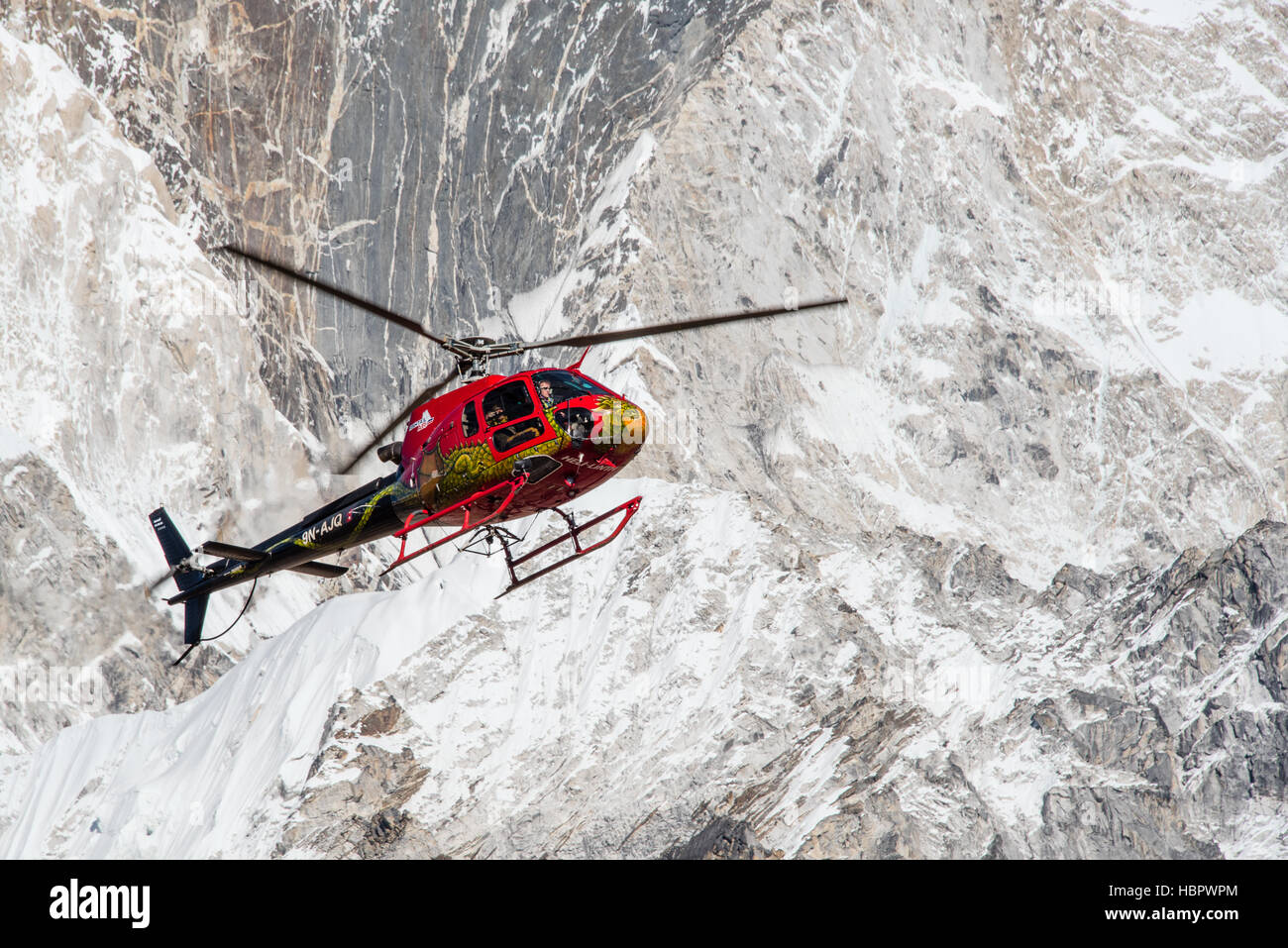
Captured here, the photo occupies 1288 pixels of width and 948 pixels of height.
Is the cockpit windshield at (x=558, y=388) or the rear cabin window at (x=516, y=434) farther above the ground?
the cockpit windshield at (x=558, y=388)

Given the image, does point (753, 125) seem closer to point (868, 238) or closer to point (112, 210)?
point (868, 238)

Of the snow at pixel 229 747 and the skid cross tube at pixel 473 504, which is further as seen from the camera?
the snow at pixel 229 747

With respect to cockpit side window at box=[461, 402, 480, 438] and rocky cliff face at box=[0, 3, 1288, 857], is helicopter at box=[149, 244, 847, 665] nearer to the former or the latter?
cockpit side window at box=[461, 402, 480, 438]

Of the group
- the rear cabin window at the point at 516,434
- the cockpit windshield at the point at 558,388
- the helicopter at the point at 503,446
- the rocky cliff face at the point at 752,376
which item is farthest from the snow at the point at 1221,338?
the rear cabin window at the point at 516,434

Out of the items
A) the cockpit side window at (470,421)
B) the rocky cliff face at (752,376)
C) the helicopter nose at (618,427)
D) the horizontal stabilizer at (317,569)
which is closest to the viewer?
the helicopter nose at (618,427)

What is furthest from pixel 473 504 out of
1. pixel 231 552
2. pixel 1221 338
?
pixel 1221 338

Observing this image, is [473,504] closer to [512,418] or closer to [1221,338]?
[512,418]

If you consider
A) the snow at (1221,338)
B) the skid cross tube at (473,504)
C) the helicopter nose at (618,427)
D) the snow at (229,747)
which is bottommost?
the snow at (1221,338)

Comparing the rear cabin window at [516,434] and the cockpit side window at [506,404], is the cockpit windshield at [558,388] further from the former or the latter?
the rear cabin window at [516,434]
